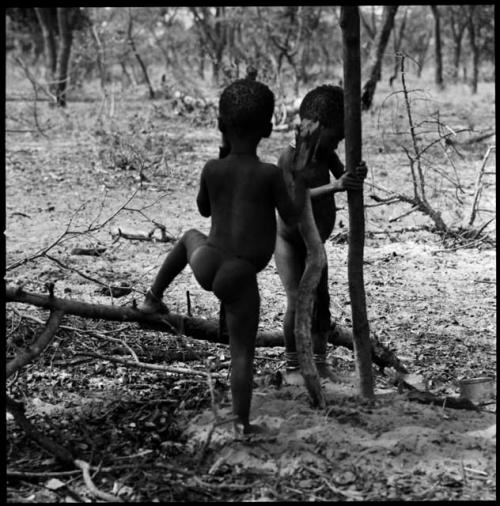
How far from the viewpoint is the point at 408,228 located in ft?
23.6

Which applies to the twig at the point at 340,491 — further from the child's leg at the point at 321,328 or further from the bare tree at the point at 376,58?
the bare tree at the point at 376,58

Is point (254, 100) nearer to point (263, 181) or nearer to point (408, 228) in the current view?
point (263, 181)

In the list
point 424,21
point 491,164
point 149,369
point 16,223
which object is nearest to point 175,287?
point 149,369

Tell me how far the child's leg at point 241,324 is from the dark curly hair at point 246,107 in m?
0.48

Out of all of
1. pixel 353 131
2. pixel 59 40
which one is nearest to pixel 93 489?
pixel 353 131

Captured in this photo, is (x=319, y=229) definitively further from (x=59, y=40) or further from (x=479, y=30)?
(x=479, y=30)

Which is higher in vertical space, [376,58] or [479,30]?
[479,30]

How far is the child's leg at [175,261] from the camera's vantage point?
3.05 meters

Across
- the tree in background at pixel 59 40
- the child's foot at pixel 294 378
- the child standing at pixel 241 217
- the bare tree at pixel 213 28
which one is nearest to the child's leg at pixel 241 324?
the child standing at pixel 241 217

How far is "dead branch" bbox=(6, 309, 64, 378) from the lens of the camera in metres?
3.08

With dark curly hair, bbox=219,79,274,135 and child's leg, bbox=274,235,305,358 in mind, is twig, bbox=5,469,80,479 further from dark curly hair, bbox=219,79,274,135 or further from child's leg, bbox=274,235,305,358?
dark curly hair, bbox=219,79,274,135

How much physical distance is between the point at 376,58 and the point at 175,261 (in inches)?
416

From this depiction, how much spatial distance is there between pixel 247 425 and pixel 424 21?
127 ft

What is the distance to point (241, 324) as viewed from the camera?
2973 millimetres
